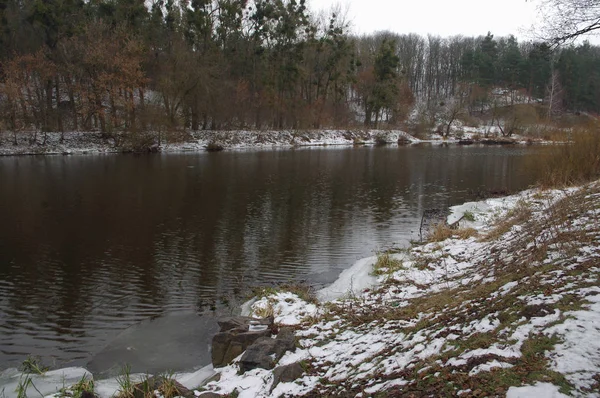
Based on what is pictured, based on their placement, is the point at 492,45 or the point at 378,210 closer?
the point at 378,210

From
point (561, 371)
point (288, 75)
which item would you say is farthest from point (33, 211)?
point (288, 75)

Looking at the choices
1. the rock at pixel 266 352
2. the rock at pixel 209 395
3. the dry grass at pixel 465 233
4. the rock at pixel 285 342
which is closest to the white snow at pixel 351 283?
the rock at pixel 285 342

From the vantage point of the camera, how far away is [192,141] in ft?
155

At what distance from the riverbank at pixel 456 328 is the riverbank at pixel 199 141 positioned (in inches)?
1521

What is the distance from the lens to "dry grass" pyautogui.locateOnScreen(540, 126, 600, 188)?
15742 mm

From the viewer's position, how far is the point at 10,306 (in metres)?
8.62

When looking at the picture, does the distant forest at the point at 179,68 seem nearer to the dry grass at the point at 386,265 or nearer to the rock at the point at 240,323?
the dry grass at the point at 386,265

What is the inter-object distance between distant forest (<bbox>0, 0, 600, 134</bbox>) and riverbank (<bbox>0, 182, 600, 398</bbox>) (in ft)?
130

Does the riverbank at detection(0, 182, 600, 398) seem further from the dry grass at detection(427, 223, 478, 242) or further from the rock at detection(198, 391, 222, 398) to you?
the dry grass at detection(427, 223, 478, 242)

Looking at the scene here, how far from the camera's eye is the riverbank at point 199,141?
39594mm

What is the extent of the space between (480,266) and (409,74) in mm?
102732

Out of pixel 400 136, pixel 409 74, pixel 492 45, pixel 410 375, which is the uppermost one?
pixel 492 45

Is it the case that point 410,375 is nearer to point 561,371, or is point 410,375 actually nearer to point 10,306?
point 561,371

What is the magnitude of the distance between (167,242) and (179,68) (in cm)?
3651
